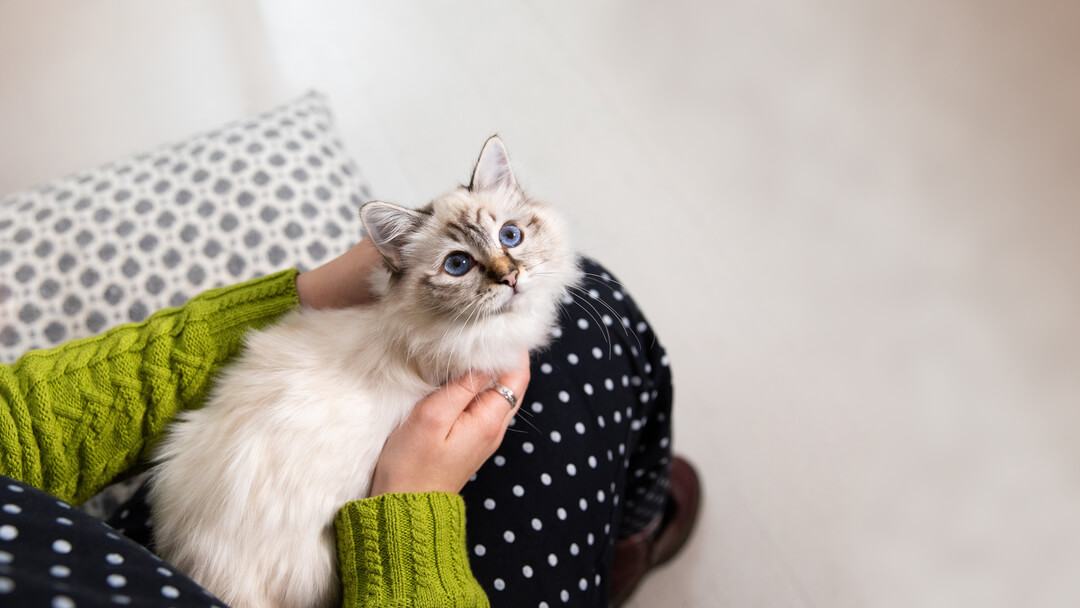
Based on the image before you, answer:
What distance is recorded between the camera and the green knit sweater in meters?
0.80

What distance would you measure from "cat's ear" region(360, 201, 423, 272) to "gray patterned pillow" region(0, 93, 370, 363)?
37 cm

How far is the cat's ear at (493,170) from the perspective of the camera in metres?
0.93

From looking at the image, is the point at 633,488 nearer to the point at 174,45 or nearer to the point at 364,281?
the point at 364,281

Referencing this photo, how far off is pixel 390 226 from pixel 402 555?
0.41 meters

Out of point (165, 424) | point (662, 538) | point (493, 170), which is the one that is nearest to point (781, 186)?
point (662, 538)

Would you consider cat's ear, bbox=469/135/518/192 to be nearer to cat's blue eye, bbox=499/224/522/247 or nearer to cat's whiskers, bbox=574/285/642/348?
cat's blue eye, bbox=499/224/522/247

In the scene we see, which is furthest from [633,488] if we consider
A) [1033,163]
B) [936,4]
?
[936,4]

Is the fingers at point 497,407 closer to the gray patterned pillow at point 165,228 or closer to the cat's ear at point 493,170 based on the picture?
the cat's ear at point 493,170

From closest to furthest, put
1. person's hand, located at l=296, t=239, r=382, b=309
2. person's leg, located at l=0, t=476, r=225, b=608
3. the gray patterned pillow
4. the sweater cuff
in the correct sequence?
person's leg, located at l=0, t=476, r=225, b=608 → the sweater cuff → person's hand, located at l=296, t=239, r=382, b=309 → the gray patterned pillow

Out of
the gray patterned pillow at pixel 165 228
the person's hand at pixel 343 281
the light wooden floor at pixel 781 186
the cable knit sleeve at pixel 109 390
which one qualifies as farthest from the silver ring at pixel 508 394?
the light wooden floor at pixel 781 186

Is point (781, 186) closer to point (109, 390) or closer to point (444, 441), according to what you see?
point (444, 441)

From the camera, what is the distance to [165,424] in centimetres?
93

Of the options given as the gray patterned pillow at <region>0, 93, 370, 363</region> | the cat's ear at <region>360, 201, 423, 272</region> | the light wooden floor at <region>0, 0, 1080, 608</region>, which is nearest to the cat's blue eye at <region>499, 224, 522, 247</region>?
the cat's ear at <region>360, 201, 423, 272</region>

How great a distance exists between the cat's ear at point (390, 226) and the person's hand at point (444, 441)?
7.6 inches
